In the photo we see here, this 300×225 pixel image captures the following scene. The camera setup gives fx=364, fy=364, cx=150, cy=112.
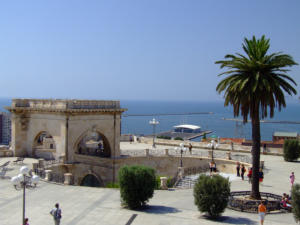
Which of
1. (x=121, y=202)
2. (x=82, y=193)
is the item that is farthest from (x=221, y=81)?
(x=82, y=193)

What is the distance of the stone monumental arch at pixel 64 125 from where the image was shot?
1334 inches

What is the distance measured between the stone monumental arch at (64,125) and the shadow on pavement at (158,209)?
14939 mm

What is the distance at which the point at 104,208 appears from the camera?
20219mm

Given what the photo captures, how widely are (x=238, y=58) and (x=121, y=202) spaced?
10.8m

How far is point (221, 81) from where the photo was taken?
22453 mm

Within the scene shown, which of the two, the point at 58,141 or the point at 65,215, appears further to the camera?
the point at 58,141

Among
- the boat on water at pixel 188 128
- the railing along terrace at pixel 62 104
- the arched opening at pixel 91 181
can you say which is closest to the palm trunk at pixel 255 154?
the railing along terrace at pixel 62 104

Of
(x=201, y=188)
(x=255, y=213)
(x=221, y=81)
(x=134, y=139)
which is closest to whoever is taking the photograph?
(x=201, y=188)

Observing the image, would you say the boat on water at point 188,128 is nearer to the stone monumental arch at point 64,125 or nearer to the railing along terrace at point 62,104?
the stone monumental arch at point 64,125

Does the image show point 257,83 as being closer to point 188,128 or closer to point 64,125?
point 64,125

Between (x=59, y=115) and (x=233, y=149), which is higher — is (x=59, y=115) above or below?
above

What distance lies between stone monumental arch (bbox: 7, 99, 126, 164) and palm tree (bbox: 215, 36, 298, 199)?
57.9 feet

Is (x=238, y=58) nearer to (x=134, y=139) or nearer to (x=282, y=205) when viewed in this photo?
(x=282, y=205)

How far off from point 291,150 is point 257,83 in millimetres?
18797
